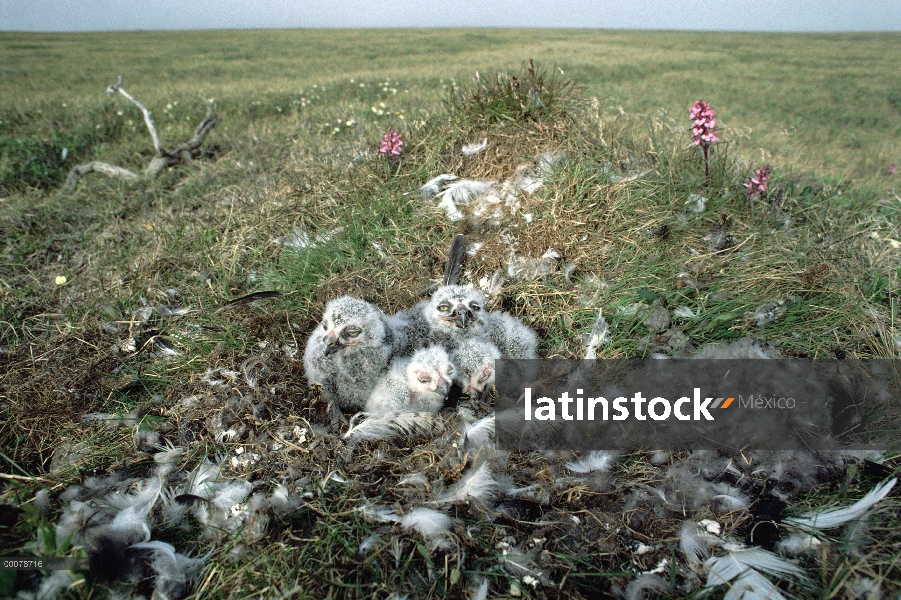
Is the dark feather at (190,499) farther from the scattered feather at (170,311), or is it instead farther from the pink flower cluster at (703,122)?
the pink flower cluster at (703,122)

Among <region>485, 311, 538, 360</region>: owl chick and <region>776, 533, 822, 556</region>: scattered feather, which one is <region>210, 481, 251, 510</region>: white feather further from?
<region>776, 533, 822, 556</region>: scattered feather

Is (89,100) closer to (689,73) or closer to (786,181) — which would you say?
(786,181)

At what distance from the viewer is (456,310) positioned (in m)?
2.88

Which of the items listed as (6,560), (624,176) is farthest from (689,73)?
(6,560)

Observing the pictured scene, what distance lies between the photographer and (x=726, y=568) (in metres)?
1.92

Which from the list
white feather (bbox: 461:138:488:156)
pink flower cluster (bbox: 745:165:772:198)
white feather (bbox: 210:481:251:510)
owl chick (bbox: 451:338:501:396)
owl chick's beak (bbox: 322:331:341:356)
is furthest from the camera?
white feather (bbox: 461:138:488:156)

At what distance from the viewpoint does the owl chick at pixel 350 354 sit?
8.98 ft

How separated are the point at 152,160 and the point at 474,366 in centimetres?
642

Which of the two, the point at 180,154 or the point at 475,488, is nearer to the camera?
the point at 475,488

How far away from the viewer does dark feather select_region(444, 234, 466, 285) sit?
341 cm

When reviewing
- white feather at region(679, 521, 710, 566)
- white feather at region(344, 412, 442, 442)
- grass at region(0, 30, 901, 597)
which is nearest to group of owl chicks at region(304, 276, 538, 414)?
white feather at region(344, 412, 442, 442)

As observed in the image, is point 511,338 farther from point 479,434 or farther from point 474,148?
point 474,148

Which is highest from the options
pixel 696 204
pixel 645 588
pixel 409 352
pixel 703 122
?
pixel 703 122

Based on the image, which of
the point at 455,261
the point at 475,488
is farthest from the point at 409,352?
the point at 475,488
